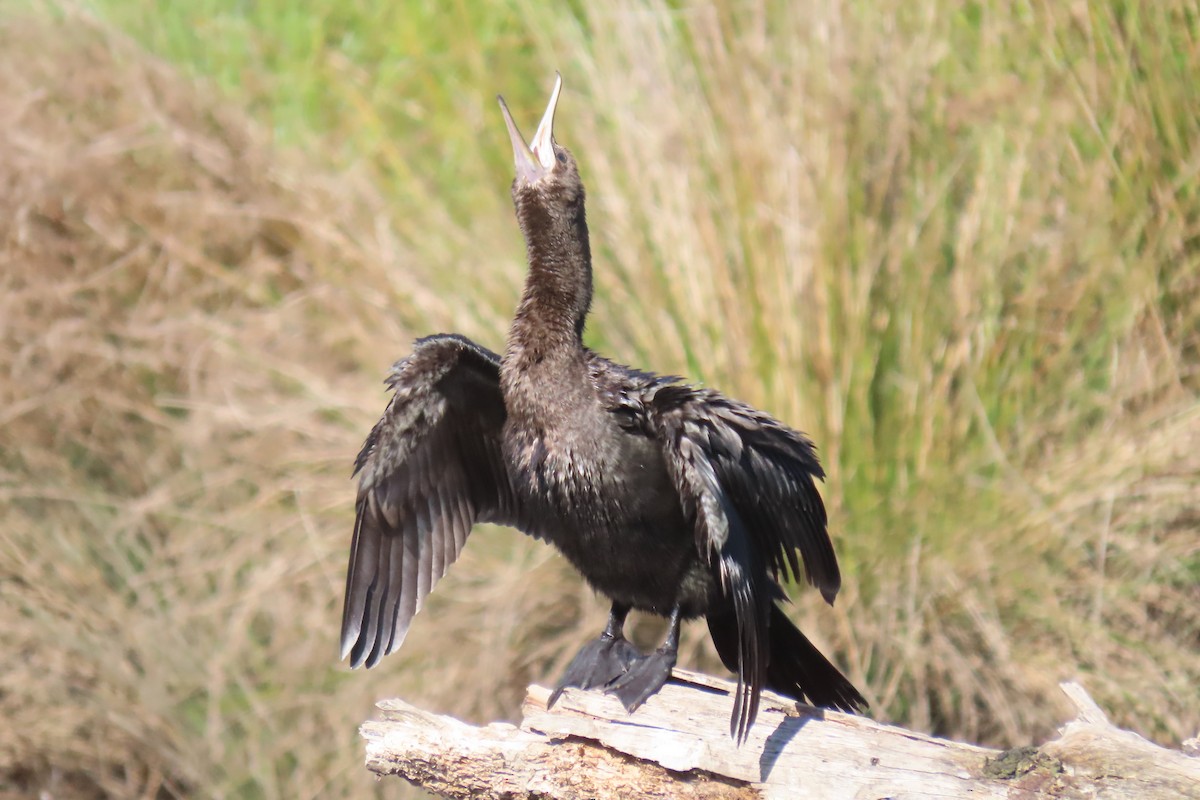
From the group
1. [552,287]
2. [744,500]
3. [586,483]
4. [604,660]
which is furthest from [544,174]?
[604,660]

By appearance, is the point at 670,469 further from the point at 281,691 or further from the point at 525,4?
the point at 525,4

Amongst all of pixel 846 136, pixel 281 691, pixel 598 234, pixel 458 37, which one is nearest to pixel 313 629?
pixel 281 691

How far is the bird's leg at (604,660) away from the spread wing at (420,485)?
39cm

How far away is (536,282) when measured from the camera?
3207 mm

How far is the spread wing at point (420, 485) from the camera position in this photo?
3039 millimetres

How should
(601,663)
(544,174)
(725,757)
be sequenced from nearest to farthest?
1. (725,757)
2. (601,663)
3. (544,174)

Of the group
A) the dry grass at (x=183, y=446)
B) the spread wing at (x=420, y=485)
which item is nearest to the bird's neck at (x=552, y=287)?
the spread wing at (x=420, y=485)

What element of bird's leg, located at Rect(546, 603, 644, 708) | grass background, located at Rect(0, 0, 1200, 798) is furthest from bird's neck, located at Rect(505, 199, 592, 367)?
grass background, located at Rect(0, 0, 1200, 798)

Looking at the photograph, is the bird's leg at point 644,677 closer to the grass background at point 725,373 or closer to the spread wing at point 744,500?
the spread wing at point 744,500

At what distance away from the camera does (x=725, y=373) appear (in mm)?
4488

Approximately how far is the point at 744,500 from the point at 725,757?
0.59 meters

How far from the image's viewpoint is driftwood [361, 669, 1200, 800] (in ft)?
8.12

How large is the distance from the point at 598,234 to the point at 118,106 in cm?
229

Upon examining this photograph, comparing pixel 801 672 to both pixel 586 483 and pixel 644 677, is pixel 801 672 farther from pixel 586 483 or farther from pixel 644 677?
pixel 586 483
